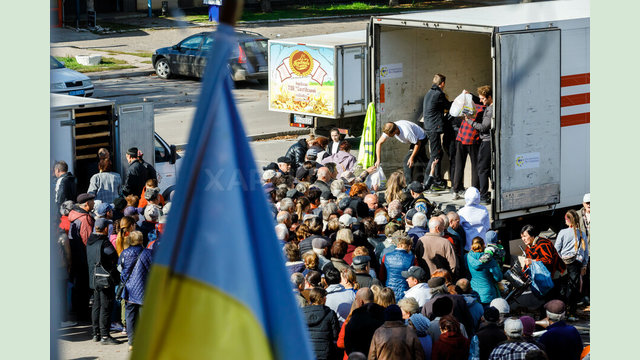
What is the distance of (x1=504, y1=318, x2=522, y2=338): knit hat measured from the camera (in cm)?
691

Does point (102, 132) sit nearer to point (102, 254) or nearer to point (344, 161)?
point (344, 161)

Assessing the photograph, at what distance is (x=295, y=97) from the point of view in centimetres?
1775

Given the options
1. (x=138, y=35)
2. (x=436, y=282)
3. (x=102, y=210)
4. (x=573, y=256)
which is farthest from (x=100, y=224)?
(x=138, y=35)

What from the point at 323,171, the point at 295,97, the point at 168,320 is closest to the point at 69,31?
the point at 295,97

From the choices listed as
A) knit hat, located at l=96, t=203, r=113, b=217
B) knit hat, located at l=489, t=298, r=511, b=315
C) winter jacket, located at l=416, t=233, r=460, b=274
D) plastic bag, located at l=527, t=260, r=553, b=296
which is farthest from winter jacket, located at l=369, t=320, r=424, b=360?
knit hat, located at l=96, t=203, r=113, b=217

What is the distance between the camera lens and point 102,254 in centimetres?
927

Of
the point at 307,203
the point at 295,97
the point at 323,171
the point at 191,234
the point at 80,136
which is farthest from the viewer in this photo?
the point at 295,97

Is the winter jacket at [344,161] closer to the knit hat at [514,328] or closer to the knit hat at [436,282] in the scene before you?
the knit hat at [436,282]

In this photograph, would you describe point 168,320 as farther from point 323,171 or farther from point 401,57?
point 401,57

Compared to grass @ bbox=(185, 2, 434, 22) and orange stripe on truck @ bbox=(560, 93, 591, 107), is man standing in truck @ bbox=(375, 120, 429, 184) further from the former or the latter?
grass @ bbox=(185, 2, 434, 22)

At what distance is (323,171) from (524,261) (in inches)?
131

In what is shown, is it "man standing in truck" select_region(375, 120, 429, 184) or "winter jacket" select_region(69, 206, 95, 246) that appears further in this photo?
"man standing in truck" select_region(375, 120, 429, 184)

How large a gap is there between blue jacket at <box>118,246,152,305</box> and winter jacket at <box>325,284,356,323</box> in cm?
190

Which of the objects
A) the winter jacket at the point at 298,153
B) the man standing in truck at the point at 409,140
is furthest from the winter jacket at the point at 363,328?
the winter jacket at the point at 298,153
